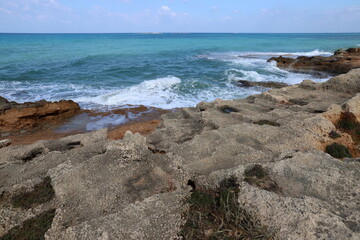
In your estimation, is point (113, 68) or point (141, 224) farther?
point (113, 68)

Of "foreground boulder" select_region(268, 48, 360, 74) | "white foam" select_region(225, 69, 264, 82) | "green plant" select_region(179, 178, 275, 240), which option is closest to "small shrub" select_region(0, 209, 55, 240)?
"green plant" select_region(179, 178, 275, 240)

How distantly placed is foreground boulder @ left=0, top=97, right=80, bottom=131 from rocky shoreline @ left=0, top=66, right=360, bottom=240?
637 cm

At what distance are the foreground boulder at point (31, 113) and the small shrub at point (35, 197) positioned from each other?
350 inches

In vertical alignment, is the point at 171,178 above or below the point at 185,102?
above

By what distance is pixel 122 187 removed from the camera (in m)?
4.23

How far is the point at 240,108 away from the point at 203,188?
5234mm

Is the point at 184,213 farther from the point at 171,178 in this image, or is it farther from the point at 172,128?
the point at 172,128

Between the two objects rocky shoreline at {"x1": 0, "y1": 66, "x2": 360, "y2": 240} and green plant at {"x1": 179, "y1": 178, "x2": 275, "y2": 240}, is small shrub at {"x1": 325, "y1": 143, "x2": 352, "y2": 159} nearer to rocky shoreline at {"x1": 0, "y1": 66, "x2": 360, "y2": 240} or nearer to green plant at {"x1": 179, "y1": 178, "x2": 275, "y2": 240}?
rocky shoreline at {"x1": 0, "y1": 66, "x2": 360, "y2": 240}

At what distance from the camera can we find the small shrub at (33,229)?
11.0 ft

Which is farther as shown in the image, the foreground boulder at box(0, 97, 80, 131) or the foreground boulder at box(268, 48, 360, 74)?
the foreground boulder at box(268, 48, 360, 74)

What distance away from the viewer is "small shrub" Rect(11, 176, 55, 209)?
3924mm

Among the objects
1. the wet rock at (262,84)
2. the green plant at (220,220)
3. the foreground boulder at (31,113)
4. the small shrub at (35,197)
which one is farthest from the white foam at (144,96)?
the green plant at (220,220)

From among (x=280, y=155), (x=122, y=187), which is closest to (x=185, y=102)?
(x=280, y=155)

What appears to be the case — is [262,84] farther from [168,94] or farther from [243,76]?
[168,94]
